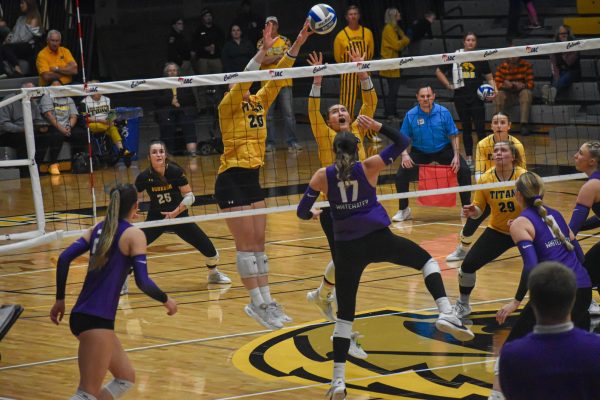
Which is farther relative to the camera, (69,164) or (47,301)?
(69,164)

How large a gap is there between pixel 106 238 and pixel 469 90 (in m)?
14.1

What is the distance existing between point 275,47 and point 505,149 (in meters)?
10.5

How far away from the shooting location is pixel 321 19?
36.2 feet

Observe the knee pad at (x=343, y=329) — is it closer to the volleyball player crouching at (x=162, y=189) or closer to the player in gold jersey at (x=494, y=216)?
the player in gold jersey at (x=494, y=216)

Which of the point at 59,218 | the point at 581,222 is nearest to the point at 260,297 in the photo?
the point at 581,222

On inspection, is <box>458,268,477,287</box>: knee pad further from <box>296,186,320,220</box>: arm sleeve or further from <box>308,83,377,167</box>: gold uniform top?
<box>296,186,320,220</box>: arm sleeve

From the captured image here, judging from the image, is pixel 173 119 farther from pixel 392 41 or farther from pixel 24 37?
pixel 392 41

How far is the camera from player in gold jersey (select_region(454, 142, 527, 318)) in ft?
34.3

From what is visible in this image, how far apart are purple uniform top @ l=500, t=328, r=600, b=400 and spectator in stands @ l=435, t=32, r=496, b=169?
14.7m

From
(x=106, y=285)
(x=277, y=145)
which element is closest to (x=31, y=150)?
(x=106, y=285)

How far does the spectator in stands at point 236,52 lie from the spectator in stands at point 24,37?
3.68m

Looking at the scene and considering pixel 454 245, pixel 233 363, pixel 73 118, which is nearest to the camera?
pixel 233 363

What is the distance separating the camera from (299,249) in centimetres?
1447

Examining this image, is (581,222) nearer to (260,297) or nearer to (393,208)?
(260,297)
